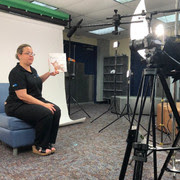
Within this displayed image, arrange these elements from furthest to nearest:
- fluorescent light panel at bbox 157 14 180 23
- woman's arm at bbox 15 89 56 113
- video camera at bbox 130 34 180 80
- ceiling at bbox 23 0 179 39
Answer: fluorescent light panel at bbox 157 14 180 23, ceiling at bbox 23 0 179 39, woman's arm at bbox 15 89 56 113, video camera at bbox 130 34 180 80

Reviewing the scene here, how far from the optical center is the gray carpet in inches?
58.0

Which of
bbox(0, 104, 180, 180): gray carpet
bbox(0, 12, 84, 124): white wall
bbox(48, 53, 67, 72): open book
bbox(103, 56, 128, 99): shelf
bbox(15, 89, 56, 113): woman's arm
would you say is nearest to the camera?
bbox(0, 104, 180, 180): gray carpet

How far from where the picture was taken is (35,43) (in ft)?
10.5

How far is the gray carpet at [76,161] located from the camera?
1.47 meters

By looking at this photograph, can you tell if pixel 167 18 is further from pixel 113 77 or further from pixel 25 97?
pixel 25 97

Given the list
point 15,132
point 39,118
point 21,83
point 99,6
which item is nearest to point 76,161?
point 39,118

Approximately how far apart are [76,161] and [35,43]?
2.20 m

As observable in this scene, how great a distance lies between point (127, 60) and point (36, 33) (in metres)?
3.64

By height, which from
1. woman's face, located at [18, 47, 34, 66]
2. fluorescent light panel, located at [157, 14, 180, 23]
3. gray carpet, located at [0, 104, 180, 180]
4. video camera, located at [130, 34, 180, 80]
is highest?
fluorescent light panel, located at [157, 14, 180, 23]

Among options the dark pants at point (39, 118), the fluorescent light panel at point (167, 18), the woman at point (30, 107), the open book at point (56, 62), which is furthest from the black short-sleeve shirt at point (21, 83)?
the fluorescent light panel at point (167, 18)

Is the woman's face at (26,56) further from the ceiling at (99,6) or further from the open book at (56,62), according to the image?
the ceiling at (99,6)

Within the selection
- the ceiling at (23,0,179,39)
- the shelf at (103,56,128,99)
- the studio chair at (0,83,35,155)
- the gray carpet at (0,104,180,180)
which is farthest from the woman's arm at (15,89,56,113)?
the shelf at (103,56,128,99)

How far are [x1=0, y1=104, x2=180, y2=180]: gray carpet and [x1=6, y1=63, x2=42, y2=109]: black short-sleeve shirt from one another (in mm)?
560

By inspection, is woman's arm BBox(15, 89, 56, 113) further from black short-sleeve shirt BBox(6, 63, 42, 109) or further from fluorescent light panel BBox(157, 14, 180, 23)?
fluorescent light panel BBox(157, 14, 180, 23)
